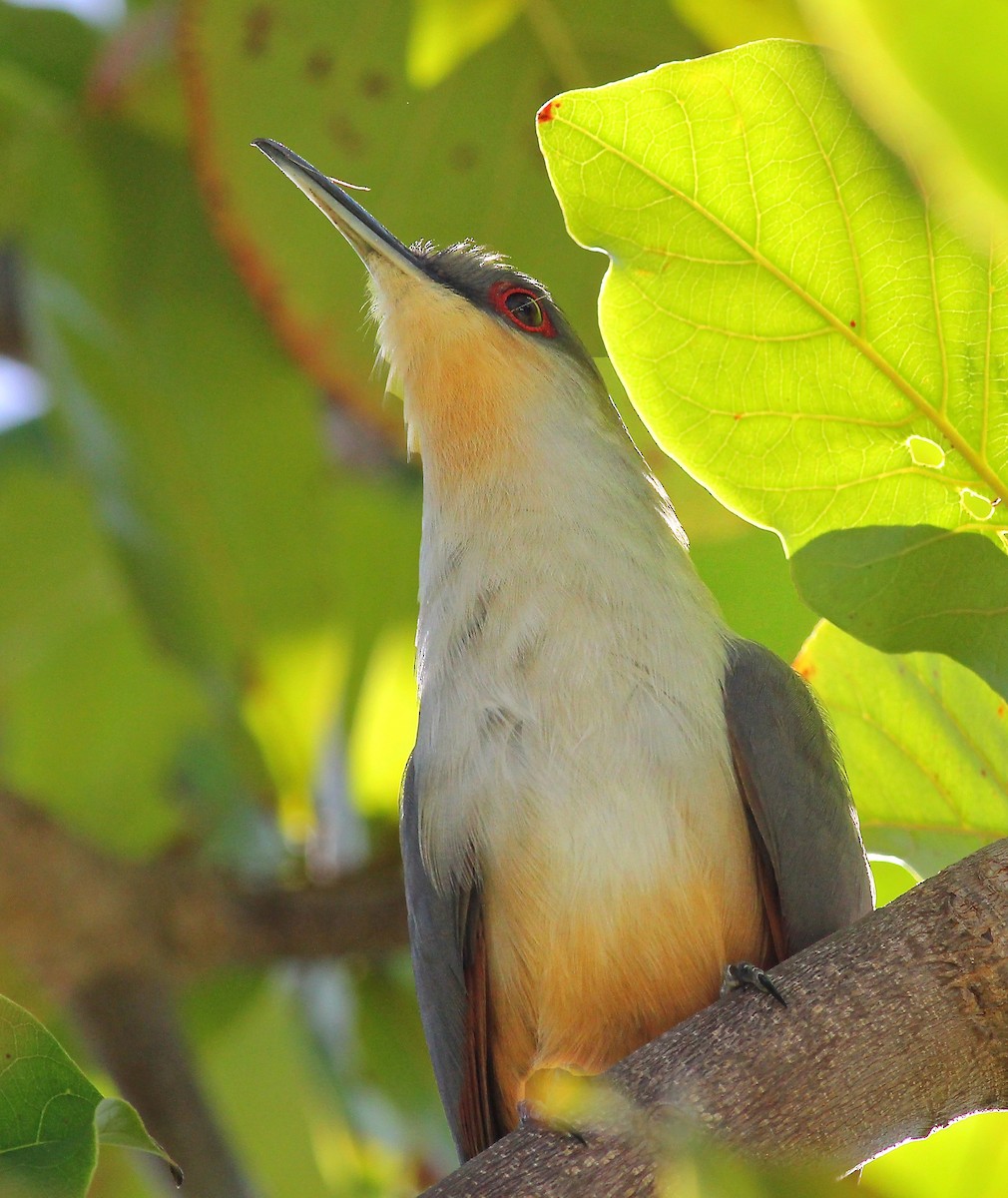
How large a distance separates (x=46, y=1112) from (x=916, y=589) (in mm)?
1314

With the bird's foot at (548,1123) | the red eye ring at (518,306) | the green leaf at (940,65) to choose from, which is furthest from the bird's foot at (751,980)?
the red eye ring at (518,306)

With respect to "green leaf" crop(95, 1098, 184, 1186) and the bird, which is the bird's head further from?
"green leaf" crop(95, 1098, 184, 1186)

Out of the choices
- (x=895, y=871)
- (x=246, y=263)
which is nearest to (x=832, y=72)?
(x=895, y=871)

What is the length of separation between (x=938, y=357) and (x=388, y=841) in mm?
2281

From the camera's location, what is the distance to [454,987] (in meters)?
2.52

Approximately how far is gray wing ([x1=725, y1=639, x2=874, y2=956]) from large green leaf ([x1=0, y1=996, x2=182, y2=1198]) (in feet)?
3.96

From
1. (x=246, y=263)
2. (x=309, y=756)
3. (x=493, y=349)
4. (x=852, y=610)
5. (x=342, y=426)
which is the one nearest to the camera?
(x=852, y=610)

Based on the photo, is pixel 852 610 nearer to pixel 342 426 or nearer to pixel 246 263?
pixel 246 263

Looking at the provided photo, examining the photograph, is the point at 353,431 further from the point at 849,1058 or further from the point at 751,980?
the point at 849,1058

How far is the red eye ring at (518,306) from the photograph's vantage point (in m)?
3.17

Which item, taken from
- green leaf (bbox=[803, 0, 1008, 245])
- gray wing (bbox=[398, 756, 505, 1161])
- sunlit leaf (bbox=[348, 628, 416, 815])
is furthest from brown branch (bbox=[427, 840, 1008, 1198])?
sunlit leaf (bbox=[348, 628, 416, 815])

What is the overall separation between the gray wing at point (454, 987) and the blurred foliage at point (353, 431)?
71 centimetres

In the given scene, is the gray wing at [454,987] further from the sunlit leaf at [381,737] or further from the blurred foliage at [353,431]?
the sunlit leaf at [381,737]

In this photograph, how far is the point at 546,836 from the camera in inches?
92.3
